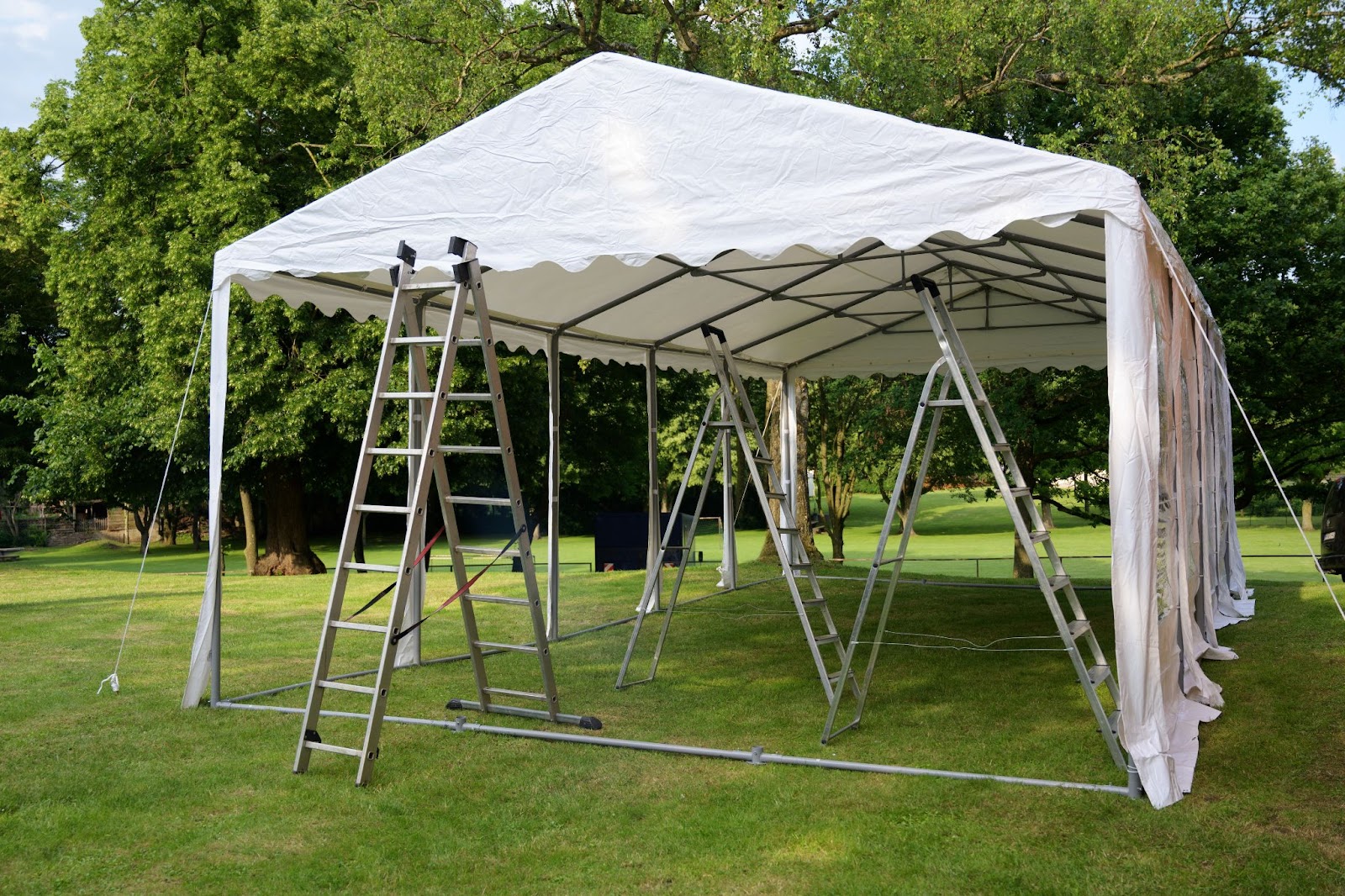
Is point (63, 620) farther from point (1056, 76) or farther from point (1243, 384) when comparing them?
point (1243, 384)

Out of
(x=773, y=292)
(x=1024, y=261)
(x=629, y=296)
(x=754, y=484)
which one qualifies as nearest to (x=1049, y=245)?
(x=1024, y=261)

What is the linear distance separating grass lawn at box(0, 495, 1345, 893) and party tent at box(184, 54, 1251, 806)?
407 millimetres

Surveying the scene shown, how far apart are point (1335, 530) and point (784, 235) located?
8.51 metres

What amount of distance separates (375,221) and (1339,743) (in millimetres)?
5403

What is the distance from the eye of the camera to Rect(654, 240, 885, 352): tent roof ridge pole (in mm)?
7114

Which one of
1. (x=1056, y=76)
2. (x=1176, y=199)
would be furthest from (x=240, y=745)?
(x=1056, y=76)

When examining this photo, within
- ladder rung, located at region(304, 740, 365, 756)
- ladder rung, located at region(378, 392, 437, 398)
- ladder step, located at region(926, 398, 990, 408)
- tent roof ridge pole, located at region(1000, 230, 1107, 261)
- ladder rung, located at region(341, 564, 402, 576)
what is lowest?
ladder rung, located at region(304, 740, 365, 756)

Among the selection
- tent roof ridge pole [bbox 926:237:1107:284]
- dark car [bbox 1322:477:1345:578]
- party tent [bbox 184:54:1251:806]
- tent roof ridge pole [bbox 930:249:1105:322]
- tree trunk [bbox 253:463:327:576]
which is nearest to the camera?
party tent [bbox 184:54:1251:806]

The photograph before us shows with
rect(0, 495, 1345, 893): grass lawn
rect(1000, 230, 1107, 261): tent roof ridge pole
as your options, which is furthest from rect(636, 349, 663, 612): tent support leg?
rect(1000, 230, 1107, 261): tent roof ridge pole

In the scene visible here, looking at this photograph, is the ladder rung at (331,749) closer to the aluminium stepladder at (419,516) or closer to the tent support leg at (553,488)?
the aluminium stepladder at (419,516)

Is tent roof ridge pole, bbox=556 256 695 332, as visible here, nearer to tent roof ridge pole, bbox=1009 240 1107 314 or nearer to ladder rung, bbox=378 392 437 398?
tent roof ridge pole, bbox=1009 240 1107 314

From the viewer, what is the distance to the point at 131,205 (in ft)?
56.3

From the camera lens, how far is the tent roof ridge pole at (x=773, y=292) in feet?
23.3

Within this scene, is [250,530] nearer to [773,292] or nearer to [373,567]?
[773,292]
